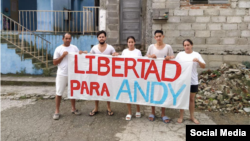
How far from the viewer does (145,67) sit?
3.71 m

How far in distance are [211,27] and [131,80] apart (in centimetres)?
413

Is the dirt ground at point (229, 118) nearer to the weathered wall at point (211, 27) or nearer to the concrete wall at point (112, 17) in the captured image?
the weathered wall at point (211, 27)

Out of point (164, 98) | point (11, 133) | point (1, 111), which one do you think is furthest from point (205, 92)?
point (1, 111)

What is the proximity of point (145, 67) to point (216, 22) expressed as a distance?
404 centimetres

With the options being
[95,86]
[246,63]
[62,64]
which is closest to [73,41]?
[62,64]

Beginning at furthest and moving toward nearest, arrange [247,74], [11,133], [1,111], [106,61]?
[247,74] < [1,111] < [106,61] < [11,133]

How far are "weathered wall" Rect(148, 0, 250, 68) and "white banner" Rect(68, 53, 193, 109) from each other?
3266mm

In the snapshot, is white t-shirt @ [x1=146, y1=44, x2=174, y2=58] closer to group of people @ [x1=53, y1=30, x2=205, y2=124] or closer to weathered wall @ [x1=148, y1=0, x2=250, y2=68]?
group of people @ [x1=53, y1=30, x2=205, y2=124]

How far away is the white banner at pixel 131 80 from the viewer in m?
3.59

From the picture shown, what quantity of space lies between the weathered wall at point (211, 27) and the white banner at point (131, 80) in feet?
10.7

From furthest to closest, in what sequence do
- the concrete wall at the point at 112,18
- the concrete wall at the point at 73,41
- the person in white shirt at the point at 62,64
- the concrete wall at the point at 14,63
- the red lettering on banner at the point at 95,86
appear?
the concrete wall at the point at 73,41
the concrete wall at the point at 112,18
the concrete wall at the point at 14,63
the red lettering on banner at the point at 95,86
the person in white shirt at the point at 62,64

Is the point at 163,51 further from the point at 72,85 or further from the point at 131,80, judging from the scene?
the point at 72,85

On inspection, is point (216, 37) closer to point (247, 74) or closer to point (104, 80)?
point (247, 74)

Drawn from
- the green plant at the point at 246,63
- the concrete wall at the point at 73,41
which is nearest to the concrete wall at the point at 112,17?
the concrete wall at the point at 73,41
